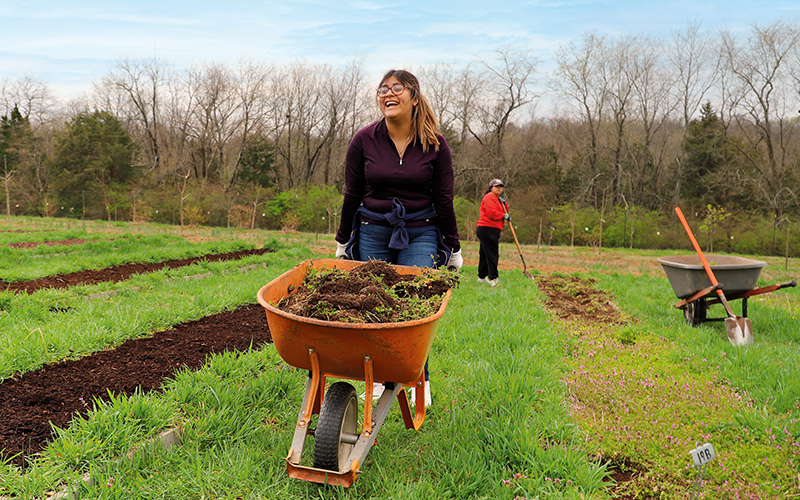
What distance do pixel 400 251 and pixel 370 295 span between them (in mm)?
986

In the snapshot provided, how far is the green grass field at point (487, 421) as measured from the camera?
7.45 feet

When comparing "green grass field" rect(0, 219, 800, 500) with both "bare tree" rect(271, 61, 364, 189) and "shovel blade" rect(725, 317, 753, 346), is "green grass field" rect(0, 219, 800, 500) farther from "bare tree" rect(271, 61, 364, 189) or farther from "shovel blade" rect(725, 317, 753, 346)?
"bare tree" rect(271, 61, 364, 189)

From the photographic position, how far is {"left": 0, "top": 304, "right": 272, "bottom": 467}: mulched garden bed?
2.64m

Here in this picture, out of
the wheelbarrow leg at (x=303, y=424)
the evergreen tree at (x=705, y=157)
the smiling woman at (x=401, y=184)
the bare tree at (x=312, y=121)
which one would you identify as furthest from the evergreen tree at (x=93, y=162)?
the evergreen tree at (x=705, y=157)

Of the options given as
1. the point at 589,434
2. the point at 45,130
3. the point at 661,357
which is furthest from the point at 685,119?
the point at 45,130

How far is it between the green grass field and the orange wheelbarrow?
0.27 m

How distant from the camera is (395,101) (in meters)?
2.83

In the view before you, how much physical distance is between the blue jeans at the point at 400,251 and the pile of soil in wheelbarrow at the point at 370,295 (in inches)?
14.6

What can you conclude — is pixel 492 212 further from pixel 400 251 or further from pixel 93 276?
pixel 93 276

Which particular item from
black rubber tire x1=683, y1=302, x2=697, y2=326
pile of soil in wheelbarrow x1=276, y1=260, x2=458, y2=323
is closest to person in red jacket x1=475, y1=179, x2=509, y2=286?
black rubber tire x1=683, y1=302, x2=697, y2=326

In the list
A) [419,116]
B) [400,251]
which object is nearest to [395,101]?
[419,116]

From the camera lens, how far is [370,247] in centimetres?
310

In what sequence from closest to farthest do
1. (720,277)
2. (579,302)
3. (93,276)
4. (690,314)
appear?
(720,277) → (690,314) → (93,276) → (579,302)

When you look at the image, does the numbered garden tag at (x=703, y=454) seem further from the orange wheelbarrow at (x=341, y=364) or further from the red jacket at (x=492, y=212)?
the red jacket at (x=492, y=212)
